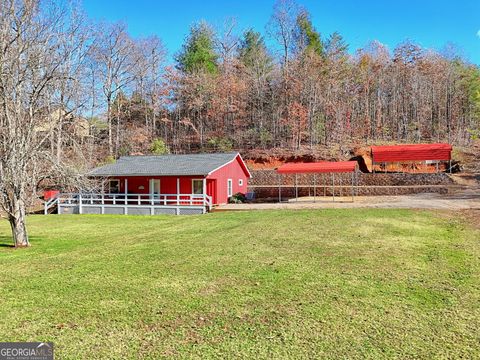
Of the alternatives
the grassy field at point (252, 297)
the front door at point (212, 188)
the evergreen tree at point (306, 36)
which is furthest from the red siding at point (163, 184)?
the evergreen tree at point (306, 36)

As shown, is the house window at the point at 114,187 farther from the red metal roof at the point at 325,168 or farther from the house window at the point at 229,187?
the red metal roof at the point at 325,168

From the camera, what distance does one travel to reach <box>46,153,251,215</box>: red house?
21.1 m

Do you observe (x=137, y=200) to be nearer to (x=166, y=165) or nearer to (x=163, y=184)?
(x=163, y=184)

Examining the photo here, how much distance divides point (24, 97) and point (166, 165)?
47.4 ft

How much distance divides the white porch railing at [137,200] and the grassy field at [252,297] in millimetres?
11336

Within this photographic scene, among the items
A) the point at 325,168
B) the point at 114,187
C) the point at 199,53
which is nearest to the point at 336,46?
the point at 199,53

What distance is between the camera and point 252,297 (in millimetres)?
5062

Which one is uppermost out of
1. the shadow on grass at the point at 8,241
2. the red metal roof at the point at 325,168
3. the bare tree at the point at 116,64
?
the bare tree at the point at 116,64

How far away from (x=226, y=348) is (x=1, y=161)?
8.13 m

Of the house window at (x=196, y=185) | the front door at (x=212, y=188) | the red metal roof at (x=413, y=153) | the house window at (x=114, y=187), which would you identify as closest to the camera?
the house window at (x=196, y=185)

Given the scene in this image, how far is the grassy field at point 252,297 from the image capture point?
3717 millimetres

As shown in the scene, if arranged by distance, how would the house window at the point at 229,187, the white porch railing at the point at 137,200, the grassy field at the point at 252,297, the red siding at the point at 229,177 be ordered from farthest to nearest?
the house window at the point at 229,187 < the red siding at the point at 229,177 < the white porch railing at the point at 137,200 < the grassy field at the point at 252,297

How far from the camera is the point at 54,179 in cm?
1009

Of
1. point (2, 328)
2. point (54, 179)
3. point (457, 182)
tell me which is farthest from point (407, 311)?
point (457, 182)
